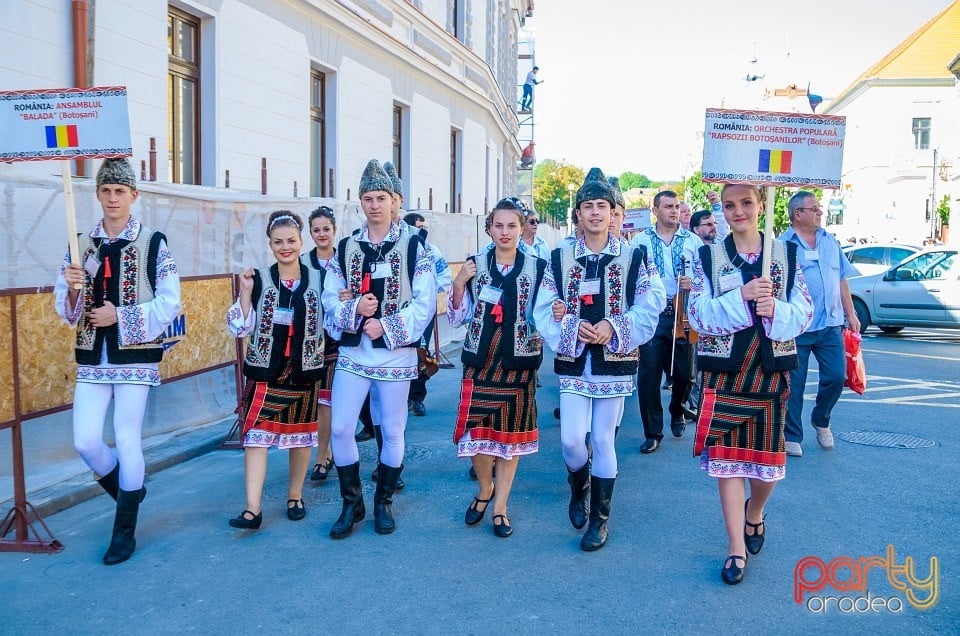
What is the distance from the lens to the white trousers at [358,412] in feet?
16.5

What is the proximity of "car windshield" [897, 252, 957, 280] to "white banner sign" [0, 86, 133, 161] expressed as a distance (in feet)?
49.0

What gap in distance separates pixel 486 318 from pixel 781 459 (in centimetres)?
166

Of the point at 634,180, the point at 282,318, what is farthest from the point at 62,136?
the point at 634,180

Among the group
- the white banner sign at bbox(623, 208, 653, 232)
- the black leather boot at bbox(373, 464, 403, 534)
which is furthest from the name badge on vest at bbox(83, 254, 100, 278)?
the white banner sign at bbox(623, 208, 653, 232)

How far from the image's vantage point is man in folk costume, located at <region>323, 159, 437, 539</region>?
4957 mm

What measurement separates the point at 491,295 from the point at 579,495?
121 centimetres

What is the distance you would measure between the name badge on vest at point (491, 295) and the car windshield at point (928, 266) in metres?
13.6

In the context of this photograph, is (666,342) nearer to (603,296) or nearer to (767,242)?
(603,296)

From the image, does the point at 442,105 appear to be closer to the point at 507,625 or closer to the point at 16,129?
the point at 16,129

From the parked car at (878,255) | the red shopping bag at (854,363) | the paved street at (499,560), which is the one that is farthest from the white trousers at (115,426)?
the parked car at (878,255)

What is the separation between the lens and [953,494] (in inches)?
230

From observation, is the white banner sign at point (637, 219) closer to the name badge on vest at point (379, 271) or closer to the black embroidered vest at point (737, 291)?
the name badge on vest at point (379, 271)

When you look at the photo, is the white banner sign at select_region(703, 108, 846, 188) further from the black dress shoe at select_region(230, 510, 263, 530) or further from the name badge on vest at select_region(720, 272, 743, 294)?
the black dress shoe at select_region(230, 510, 263, 530)

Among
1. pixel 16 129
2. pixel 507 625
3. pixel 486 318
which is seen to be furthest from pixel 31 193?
pixel 507 625
